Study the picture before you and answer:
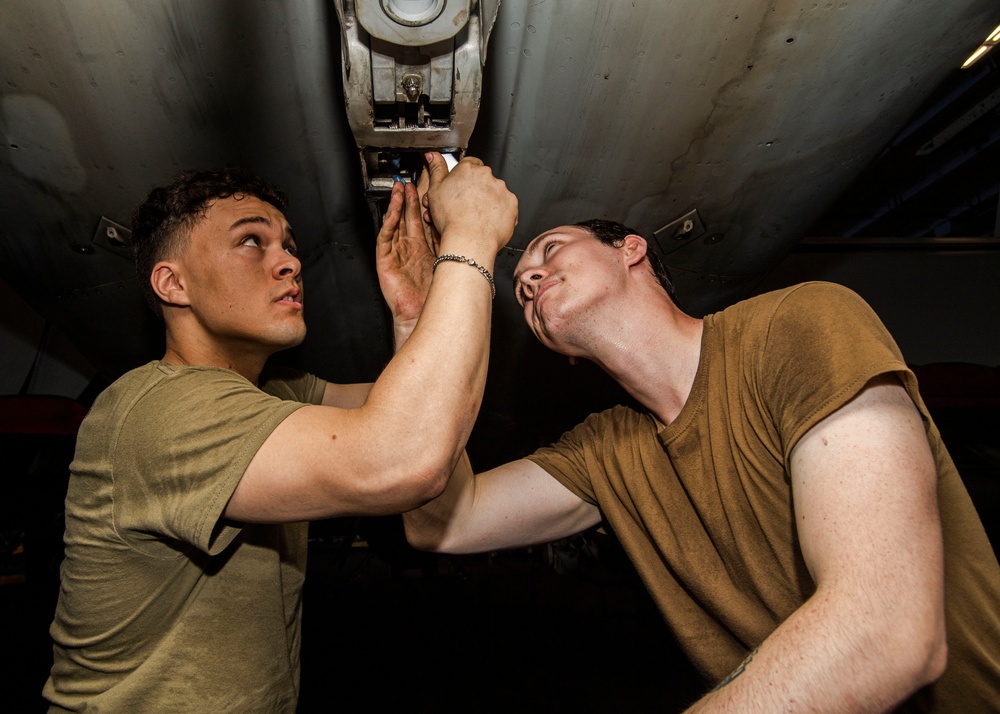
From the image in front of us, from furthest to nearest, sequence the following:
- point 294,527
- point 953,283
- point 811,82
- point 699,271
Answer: point 953,283
point 699,271
point 294,527
point 811,82

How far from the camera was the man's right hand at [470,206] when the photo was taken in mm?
1054

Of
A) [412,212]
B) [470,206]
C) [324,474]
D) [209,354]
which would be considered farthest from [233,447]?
[412,212]

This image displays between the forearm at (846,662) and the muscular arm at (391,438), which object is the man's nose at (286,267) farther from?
the forearm at (846,662)

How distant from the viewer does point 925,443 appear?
32.1 inches

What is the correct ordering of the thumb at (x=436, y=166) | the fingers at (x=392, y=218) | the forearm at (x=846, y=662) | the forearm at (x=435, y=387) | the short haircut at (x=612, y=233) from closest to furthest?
the forearm at (x=846, y=662), the forearm at (x=435, y=387), the thumb at (x=436, y=166), the fingers at (x=392, y=218), the short haircut at (x=612, y=233)

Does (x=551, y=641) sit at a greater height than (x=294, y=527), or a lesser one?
lesser

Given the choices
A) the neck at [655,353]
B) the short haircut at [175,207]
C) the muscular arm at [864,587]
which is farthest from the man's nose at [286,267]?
the muscular arm at [864,587]

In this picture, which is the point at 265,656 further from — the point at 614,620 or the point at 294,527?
the point at 614,620

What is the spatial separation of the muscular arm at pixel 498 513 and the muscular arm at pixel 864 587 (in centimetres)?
81

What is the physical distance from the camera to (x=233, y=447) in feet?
2.75

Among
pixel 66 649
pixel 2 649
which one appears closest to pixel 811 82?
pixel 66 649

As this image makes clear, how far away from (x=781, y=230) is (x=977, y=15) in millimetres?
699

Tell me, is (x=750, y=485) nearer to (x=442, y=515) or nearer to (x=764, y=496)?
(x=764, y=496)

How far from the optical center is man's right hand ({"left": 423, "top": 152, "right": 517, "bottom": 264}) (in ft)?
3.46
